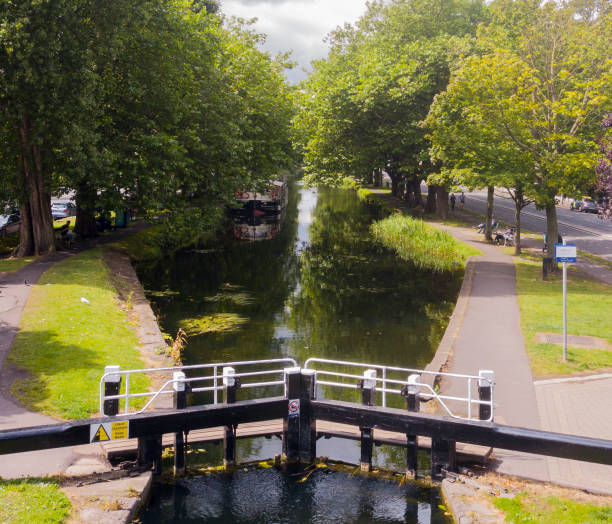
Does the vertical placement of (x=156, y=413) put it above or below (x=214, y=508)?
above

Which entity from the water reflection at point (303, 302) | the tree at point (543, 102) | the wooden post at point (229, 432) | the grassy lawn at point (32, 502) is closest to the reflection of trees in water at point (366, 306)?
the water reflection at point (303, 302)

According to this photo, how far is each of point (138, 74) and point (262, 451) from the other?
24015 millimetres

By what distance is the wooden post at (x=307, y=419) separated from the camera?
1336cm

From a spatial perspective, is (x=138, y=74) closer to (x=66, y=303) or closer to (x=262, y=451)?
(x=66, y=303)

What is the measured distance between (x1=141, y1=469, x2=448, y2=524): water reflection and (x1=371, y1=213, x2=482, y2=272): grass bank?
23903 mm

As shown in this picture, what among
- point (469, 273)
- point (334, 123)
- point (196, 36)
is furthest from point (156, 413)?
point (334, 123)

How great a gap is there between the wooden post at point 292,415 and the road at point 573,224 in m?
28.1

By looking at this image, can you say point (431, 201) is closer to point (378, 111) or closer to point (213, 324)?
point (378, 111)

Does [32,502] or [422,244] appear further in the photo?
[422,244]

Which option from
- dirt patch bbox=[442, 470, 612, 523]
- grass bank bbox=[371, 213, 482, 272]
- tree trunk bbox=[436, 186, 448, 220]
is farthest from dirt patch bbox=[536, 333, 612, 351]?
tree trunk bbox=[436, 186, 448, 220]

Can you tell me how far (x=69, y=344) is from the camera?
690 inches

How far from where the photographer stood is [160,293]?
1134 inches

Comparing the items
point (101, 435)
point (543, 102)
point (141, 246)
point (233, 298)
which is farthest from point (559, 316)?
point (141, 246)

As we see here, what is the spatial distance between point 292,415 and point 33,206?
72.0ft
